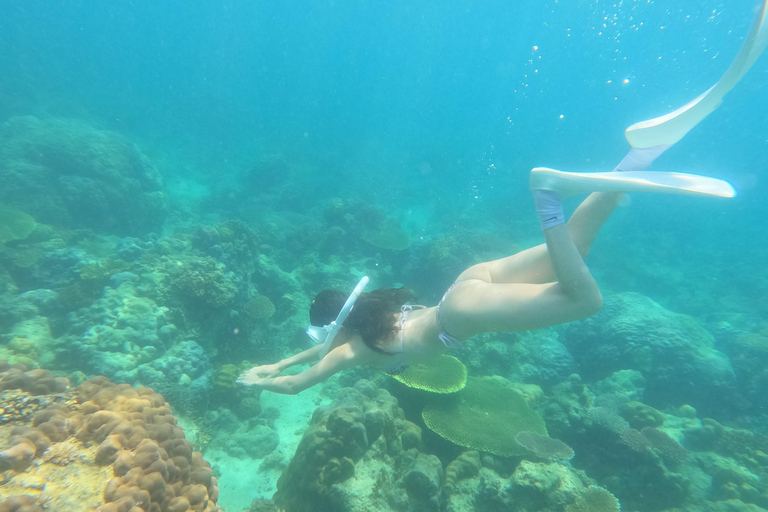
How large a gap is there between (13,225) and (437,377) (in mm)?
11048

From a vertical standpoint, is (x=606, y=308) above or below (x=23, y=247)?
below

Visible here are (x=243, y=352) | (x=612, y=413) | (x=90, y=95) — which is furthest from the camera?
(x=90, y=95)

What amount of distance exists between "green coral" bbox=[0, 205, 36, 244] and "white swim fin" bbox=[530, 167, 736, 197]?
11464 mm

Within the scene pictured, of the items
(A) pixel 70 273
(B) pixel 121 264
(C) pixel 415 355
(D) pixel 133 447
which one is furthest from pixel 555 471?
(A) pixel 70 273

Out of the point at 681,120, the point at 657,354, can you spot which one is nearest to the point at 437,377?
the point at 681,120

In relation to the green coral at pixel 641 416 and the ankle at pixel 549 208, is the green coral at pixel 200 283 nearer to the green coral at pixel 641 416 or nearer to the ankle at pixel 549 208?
the ankle at pixel 549 208

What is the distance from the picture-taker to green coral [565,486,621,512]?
3.90m

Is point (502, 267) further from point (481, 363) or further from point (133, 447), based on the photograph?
point (481, 363)

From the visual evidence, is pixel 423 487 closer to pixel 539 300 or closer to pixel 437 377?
pixel 437 377

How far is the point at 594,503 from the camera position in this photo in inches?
155

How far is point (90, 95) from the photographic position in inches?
1427

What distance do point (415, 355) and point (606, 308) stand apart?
9.62 m

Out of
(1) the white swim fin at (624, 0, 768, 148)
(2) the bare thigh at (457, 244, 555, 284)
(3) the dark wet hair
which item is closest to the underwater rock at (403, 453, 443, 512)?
(3) the dark wet hair

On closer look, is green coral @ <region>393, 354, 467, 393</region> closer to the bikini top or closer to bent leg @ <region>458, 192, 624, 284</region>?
the bikini top
